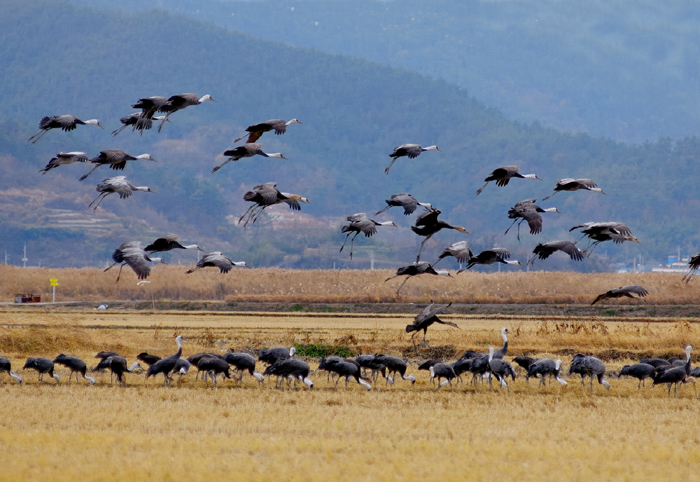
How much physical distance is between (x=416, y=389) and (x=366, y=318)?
29859 millimetres

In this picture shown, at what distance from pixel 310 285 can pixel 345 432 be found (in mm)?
63266

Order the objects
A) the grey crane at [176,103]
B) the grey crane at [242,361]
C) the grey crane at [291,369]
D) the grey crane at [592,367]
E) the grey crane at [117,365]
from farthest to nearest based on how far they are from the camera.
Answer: the grey crane at [242,361], the grey crane at [117,365], the grey crane at [291,369], the grey crane at [592,367], the grey crane at [176,103]

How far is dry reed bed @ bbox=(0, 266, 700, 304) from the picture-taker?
231ft

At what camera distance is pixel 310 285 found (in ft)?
263

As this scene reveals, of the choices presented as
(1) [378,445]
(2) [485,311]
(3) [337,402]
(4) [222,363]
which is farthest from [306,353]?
(2) [485,311]

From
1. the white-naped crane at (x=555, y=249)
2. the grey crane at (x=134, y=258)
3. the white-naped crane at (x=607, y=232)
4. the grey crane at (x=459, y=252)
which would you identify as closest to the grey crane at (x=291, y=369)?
the grey crane at (x=459, y=252)

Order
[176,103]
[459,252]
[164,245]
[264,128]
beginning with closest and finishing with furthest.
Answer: [164,245] → [176,103] → [459,252] → [264,128]

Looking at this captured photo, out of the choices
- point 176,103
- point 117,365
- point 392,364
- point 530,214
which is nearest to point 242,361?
point 117,365

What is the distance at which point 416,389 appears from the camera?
23.0 m

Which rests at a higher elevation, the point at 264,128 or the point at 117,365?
the point at 264,128

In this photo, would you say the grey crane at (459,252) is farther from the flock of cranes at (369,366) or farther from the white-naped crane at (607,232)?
the white-naped crane at (607,232)

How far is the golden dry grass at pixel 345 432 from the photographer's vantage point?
46.4 feet

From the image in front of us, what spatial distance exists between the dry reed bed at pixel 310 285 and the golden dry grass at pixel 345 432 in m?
43.8

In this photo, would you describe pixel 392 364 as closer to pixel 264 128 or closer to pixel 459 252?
pixel 459 252
